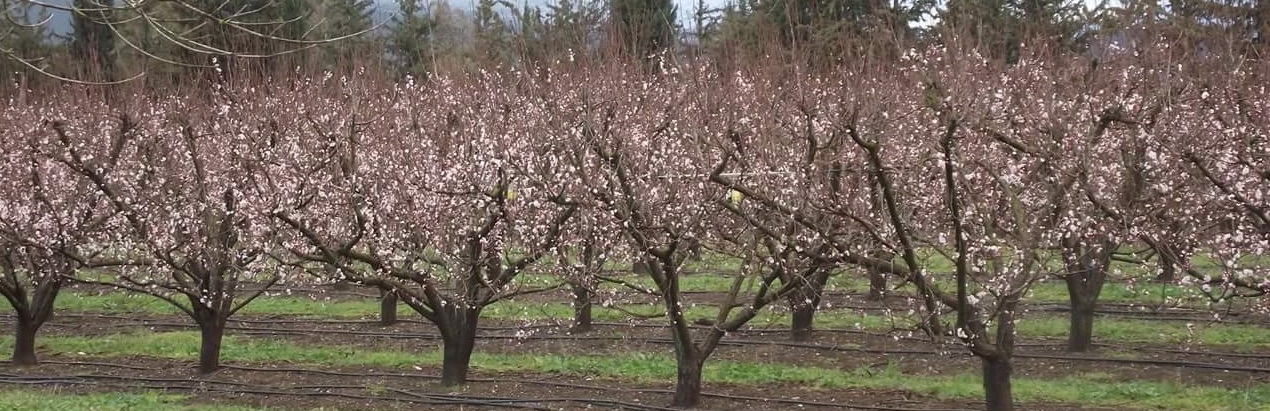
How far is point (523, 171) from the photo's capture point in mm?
10586

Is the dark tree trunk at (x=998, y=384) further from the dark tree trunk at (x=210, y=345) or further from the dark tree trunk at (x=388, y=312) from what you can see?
the dark tree trunk at (x=388, y=312)

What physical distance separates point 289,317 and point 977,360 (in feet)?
36.6

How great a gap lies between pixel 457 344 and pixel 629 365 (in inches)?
91.3

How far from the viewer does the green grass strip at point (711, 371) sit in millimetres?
11453

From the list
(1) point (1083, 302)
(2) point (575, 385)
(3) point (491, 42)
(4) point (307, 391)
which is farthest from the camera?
(3) point (491, 42)

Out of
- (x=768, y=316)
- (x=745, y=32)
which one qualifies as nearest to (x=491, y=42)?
(x=745, y=32)

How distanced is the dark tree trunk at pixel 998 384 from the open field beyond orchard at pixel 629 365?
3.02 ft

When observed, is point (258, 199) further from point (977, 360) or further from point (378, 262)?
point (977, 360)

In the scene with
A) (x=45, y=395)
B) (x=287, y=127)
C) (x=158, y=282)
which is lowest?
(x=45, y=395)

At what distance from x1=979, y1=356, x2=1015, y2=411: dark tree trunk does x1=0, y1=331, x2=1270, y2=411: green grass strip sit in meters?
1.89

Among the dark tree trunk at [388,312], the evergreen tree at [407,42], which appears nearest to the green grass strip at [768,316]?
the dark tree trunk at [388,312]

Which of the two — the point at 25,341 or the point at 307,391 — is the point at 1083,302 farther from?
the point at 25,341

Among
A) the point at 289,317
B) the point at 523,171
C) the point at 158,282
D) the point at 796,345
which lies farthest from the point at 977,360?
the point at 289,317

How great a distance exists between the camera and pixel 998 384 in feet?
32.1
